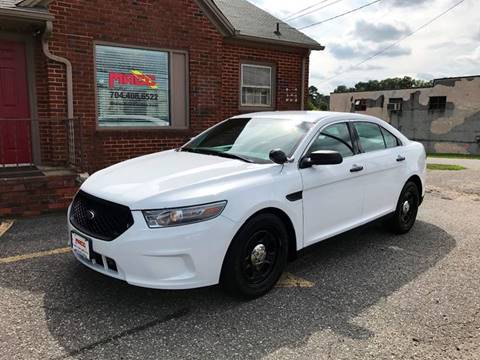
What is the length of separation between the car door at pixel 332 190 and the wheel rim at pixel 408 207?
45.9 inches

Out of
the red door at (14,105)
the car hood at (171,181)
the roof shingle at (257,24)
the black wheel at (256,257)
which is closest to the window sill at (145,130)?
the red door at (14,105)

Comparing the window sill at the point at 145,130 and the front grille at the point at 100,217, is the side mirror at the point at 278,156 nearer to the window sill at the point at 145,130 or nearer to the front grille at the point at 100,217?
the front grille at the point at 100,217

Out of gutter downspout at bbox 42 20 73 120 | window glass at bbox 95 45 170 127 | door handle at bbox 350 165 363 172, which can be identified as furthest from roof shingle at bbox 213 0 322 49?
door handle at bbox 350 165 363 172

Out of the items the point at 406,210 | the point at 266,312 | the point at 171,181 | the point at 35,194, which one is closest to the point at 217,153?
the point at 171,181

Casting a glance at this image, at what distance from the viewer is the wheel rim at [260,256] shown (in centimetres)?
346

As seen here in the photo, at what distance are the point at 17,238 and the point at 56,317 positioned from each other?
2289 mm

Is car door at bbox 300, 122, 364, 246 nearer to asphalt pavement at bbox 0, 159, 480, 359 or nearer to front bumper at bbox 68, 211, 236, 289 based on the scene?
asphalt pavement at bbox 0, 159, 480, 359

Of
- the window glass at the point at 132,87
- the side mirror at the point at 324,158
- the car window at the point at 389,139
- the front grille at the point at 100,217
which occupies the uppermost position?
the window glass at the point at 132,87

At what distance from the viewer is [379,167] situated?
4.82m

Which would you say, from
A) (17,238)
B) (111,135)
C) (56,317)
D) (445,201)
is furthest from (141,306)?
(445,201)

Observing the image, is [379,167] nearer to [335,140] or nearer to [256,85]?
[335,140]

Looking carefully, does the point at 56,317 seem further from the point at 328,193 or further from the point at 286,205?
the point at 328,193

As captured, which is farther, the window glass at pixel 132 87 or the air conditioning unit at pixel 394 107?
the air conditioning unit at pixel 394 107

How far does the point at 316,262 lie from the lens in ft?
14.7
